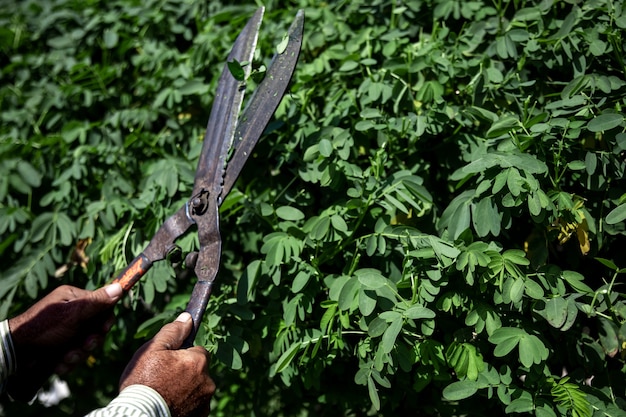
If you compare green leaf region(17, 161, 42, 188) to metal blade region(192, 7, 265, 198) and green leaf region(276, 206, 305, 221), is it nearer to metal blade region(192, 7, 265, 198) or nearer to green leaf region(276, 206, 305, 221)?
metal blade region(192, 7, 265, 198)

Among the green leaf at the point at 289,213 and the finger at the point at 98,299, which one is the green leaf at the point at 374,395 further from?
the finger at the point at 98,299

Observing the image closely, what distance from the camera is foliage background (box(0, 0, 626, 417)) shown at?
5.66 ft

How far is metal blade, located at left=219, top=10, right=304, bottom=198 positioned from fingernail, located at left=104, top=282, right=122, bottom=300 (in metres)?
0.47

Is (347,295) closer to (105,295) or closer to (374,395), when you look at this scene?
(374,395)

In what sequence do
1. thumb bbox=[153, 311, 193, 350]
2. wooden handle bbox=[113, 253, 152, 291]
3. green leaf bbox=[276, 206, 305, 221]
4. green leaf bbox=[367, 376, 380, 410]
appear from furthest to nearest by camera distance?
green leaf bbox=[276, 206, 305, 221] < wooden handle bbox=[113, 253, 152, 291] < green leaf bbox=[367, 376, 380, 410] < thumb bbox=[153, 311, 193, 350]

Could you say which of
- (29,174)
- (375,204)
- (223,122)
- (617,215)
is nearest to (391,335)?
(375,204)

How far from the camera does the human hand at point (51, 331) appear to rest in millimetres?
1941

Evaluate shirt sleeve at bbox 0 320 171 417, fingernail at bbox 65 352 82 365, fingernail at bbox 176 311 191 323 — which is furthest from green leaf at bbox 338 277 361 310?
fingernail at bbox 65 352 82 365

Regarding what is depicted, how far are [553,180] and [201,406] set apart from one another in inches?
46.9

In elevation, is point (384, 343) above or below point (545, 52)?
below

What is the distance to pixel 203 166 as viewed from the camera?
192 centimetres

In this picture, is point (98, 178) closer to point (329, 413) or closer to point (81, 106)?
point (81, 106)

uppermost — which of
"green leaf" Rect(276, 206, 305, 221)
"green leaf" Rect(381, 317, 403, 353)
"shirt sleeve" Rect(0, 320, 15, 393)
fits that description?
"green leaf" Rect(276, 206, 305, 221)

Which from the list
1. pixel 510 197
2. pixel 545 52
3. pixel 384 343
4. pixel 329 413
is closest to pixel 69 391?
pixel 329 413
